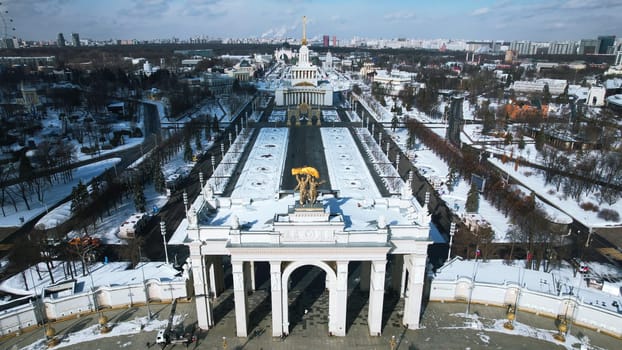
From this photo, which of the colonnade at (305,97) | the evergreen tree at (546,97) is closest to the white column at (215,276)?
the colonnade at (305,97)

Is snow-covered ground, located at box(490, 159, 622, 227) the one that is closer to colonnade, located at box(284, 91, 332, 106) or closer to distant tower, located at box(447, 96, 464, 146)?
distant tower, located at box(447, 96, 464, 146)

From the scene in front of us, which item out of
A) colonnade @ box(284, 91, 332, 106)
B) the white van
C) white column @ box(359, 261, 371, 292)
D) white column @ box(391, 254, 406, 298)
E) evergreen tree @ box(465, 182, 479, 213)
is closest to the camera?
the white van

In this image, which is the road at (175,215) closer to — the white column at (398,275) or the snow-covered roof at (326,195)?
the snow-covered roof at (326,195)

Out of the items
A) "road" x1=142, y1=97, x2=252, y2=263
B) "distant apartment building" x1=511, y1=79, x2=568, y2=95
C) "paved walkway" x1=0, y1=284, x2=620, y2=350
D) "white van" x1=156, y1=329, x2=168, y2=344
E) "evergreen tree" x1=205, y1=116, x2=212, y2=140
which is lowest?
"road" x1=142, y1=97, x2=252, y2=263

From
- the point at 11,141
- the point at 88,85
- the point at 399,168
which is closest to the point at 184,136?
the point at 11,141

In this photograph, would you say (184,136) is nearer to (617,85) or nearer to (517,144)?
(517,144)

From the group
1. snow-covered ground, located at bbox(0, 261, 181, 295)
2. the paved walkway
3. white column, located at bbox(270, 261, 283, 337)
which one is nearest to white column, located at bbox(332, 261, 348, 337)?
the paved walkway
